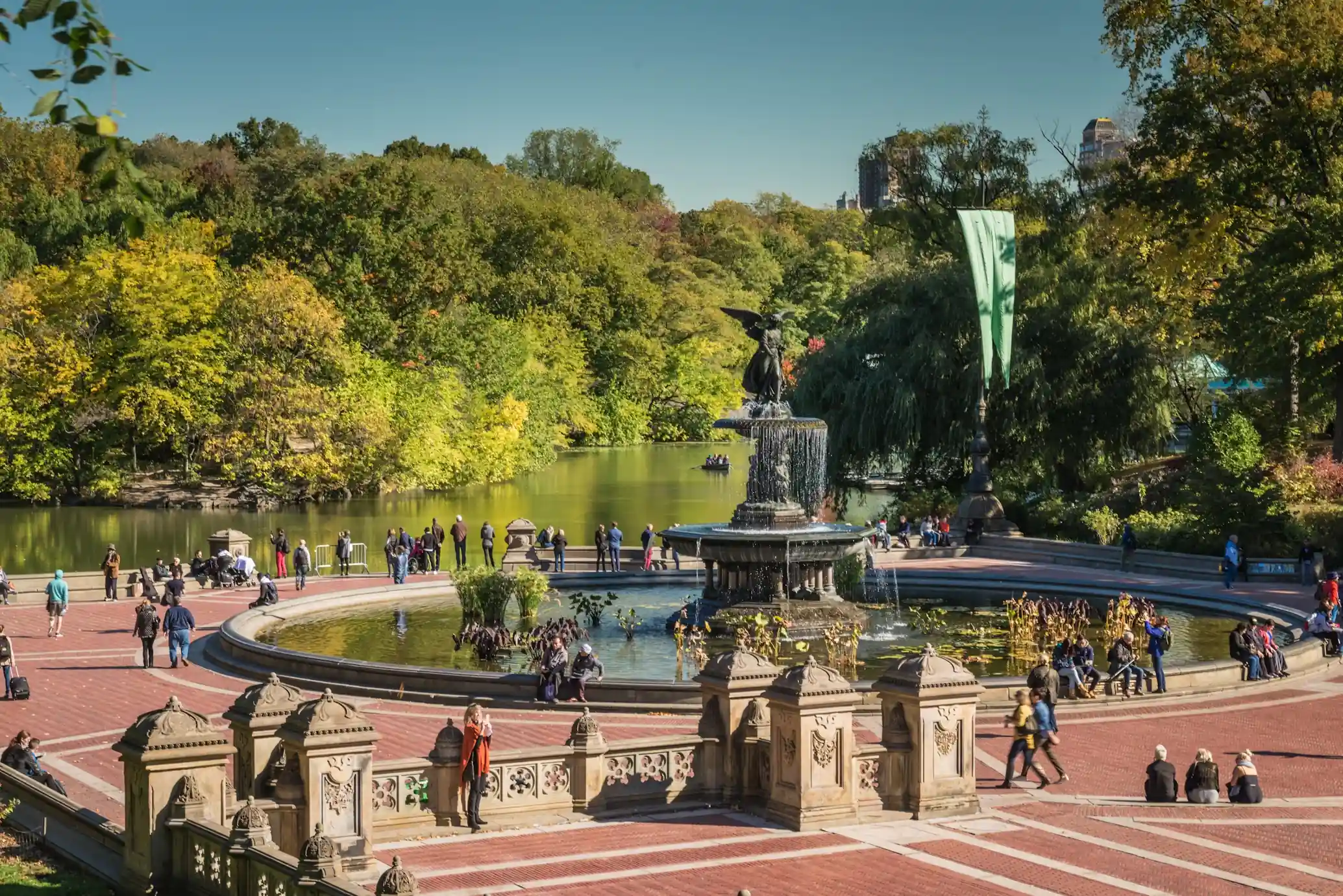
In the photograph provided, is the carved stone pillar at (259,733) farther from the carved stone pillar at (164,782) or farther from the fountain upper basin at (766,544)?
the fountain upper basin at (766,544)

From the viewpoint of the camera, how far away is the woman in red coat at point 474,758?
17.1 metres

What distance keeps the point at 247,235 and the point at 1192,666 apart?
59853mm

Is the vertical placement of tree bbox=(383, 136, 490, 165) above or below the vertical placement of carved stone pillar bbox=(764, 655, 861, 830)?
above

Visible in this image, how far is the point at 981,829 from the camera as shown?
1792cm

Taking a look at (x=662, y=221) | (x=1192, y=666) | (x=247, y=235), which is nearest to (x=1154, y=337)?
(x=1192, y=666)

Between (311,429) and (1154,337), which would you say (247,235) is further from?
(1154,337)

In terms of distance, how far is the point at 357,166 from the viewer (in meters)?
→ 96.0

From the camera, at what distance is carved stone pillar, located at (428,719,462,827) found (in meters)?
17.3

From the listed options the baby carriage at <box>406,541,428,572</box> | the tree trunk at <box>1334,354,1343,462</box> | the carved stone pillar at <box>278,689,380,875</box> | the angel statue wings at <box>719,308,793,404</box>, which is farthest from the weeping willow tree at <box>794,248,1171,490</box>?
the carved stone pillar at <box>278,689,380,875</box>

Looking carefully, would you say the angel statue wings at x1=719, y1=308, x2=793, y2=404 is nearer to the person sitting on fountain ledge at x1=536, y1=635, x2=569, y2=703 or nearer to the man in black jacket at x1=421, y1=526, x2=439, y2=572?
the person sitting on fountain ledge at x1=536, y1=635, x2=569, y2=703

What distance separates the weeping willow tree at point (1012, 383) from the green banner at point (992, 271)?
454 cm

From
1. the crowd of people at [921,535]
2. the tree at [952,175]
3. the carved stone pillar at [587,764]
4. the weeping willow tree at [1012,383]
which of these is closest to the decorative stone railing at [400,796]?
the carved stone pillar at [587,764]

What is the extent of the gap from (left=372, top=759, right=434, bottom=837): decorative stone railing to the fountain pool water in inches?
371

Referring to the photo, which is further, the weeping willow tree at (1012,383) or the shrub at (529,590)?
the weeping willow tree at (1012,383)
